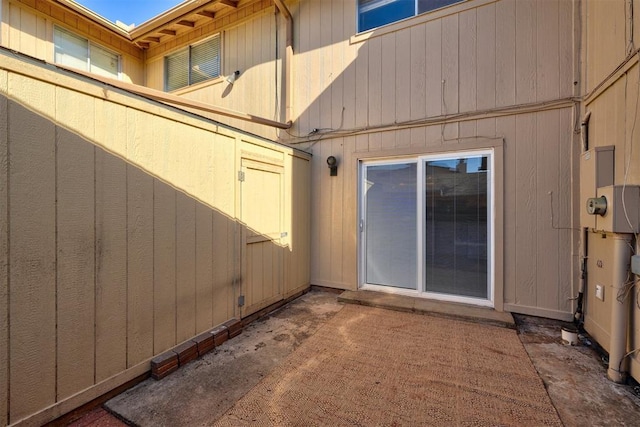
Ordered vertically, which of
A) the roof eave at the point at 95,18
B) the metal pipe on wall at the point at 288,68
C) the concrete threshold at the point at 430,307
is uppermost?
the roof eave at the point at 95,18

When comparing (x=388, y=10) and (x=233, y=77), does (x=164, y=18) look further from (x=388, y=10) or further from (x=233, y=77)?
(x=388, y=10)

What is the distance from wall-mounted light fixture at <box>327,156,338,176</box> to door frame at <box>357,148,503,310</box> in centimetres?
35

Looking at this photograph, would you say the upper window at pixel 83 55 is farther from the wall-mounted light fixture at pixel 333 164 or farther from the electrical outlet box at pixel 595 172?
the electrical outlet box at pixel 595 172

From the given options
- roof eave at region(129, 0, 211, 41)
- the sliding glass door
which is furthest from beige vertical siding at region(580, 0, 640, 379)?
roof eave at region(129, 0, 211, 41)

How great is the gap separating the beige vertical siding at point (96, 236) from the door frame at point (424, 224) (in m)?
2.03

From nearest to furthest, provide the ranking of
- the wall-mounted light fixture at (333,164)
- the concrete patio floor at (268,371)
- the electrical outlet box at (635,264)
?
the concrete patio floor at (268,371)
the electrical outlet box at (635,264)
the wall-mounted light fixture at (333,164)

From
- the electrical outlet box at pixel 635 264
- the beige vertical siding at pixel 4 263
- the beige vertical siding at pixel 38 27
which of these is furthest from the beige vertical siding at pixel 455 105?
the beige vertical siding at pixel 38 27

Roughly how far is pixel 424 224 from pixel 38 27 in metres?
7.02

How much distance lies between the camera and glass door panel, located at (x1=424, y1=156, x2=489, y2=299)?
3475mm

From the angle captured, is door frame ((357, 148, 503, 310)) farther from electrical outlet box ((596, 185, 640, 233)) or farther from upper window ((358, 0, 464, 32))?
upper window ((358, 0, 464, 32))

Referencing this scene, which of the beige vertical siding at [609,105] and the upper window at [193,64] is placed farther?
the upper window at [193,64]

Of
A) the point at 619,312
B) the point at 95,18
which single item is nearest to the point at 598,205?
the point at 619,312

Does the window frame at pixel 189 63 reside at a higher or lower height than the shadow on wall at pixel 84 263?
higher

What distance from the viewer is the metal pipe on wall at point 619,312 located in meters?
2.12
